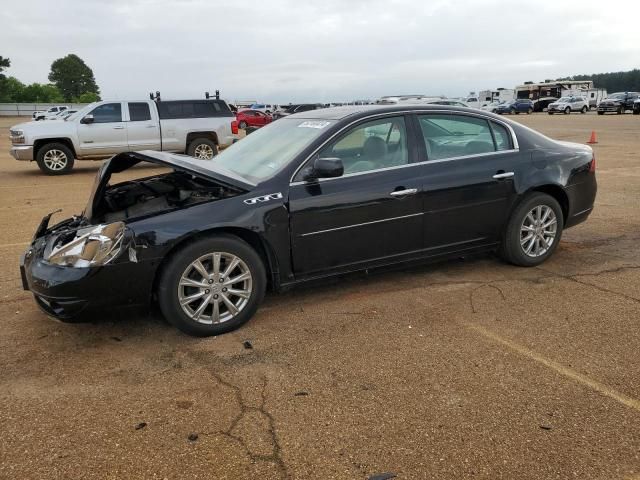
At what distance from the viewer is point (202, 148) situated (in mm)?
14508

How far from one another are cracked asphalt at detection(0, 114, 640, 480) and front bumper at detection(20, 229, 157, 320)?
0.57 feet

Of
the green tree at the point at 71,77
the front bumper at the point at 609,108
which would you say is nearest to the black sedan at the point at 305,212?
the front bumper at the point at 609,108

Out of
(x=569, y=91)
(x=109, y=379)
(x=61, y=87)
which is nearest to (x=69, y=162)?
(x=109, y=379)

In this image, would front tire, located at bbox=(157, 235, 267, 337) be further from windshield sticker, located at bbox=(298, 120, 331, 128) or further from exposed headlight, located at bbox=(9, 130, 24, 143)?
exposed headlight, located at bbox=(9, 130, 24, 143)

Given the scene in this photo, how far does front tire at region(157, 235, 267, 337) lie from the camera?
12.2 feet

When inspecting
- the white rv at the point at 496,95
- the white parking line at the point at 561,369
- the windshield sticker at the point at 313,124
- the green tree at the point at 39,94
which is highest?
the green tree at the point at 39,94

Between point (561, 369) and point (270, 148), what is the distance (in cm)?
279

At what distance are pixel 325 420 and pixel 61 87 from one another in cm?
14319

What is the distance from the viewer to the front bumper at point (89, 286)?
3.50 m

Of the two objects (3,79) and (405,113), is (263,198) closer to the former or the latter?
(405,113)

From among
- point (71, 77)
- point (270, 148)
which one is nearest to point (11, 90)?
point (71, 77)

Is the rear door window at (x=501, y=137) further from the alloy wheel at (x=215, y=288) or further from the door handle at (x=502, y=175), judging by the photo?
the alloy wheel at (x=215, y=288)

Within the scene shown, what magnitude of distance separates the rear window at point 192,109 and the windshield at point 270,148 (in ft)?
31.9

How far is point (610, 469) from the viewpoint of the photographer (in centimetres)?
250
